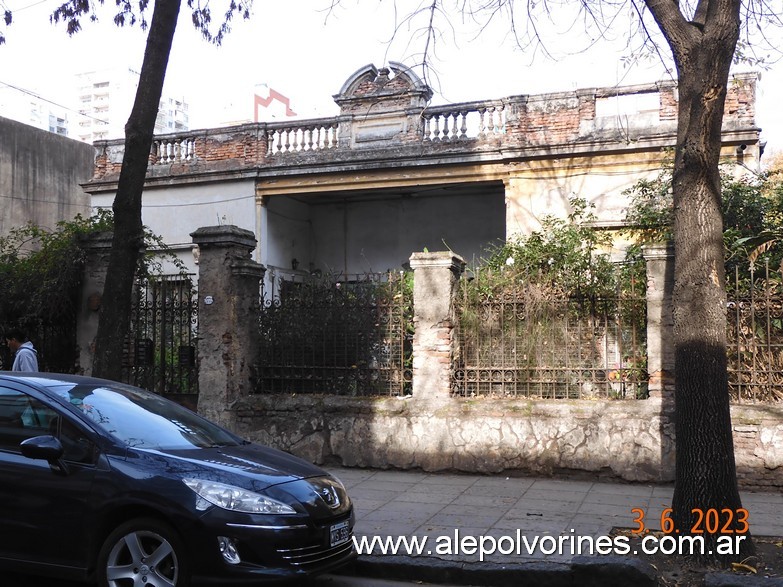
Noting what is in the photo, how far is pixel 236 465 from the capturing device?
206 inches

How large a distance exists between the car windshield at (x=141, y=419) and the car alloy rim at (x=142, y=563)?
0.65 meters

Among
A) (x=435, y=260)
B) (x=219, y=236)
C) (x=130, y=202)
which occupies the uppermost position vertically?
(x=130, y=202)

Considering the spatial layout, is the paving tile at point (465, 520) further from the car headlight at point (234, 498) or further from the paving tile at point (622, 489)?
the car headlight at point (234, 498)

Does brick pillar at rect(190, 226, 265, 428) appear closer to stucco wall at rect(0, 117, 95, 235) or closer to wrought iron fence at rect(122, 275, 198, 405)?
wrought iron fence at rect(122, 275, 198, 405)

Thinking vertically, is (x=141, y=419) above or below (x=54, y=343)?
below

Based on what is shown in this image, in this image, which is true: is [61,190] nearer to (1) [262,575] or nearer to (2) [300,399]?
(2) [300,399]

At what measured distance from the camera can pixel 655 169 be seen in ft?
47.8

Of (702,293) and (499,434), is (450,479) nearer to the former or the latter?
(499,434)

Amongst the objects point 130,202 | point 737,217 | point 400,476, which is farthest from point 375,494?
point 737,217

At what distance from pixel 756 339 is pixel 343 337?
485 centimetres

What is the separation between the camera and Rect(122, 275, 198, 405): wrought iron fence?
10648 millimetres

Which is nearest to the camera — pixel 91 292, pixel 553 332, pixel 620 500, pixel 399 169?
pixel 620 500

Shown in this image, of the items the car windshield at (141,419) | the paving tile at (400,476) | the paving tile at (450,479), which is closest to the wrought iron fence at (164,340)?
the paving tile at (400,476)

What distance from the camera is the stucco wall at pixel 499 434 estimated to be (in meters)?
8.11
